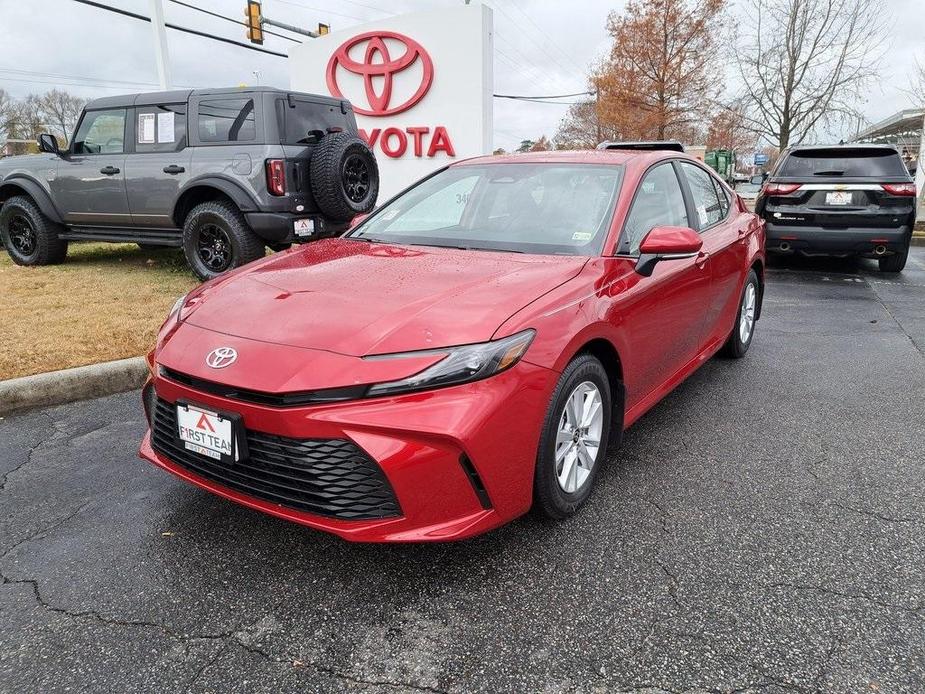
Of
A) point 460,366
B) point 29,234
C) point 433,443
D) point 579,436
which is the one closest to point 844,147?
point 579,436

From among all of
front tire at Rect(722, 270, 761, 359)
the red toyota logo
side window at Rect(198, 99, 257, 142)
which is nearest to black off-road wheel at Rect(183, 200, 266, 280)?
side window at Rect(198, 99, 257, 142)

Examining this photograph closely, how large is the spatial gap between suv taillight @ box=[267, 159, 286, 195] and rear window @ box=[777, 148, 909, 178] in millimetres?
6461

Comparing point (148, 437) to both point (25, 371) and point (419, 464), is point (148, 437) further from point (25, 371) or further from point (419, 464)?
point (25, 371)

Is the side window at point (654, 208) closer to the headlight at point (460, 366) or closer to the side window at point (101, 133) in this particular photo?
the headlight at point (460, 366)

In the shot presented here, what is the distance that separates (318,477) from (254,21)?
20.0m

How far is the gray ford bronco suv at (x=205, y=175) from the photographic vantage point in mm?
6652

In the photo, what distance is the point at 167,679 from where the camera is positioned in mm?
1922

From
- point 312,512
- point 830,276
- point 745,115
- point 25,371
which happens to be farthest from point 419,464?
point 745,115

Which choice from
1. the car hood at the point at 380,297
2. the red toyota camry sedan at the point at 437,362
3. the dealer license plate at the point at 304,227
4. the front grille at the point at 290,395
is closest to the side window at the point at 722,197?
the red toyota camry sedan at the point at 437,362

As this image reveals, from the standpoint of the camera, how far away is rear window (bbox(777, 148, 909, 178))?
8508 millimetres

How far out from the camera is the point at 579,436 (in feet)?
9.00

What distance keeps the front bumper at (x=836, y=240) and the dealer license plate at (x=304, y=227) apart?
18.6 feet

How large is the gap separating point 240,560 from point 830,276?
8949mm

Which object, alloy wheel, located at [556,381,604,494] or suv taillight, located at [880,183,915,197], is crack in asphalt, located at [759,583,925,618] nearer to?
alloy wheel, located at [556,381,604,494]
